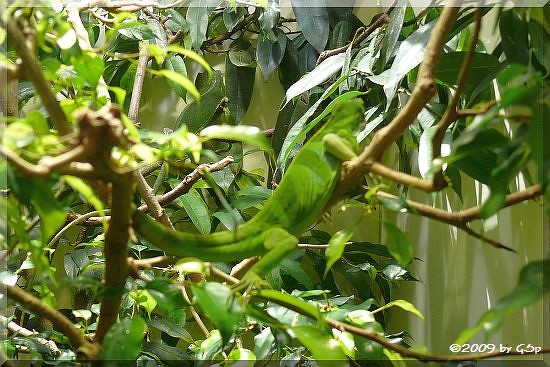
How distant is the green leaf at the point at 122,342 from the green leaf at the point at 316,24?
86 centimetres

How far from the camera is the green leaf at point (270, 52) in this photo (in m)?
1.29

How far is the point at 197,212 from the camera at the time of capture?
112 centimetres

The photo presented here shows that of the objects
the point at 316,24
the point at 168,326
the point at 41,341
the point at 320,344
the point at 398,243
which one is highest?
the point at 316,24

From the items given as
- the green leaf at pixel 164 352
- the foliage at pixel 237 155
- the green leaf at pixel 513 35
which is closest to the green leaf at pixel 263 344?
the foliage at pixel 237 155

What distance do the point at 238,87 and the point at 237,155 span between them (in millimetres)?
177

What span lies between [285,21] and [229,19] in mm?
131

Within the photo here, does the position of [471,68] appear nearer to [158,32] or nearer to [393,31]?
[393,31]

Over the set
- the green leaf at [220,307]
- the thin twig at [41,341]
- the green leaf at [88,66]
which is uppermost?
the green leaf at [88,66]

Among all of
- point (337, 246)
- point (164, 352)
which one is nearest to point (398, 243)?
point (337, 246)

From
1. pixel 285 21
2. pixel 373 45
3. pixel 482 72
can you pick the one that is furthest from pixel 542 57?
pixel 285 21

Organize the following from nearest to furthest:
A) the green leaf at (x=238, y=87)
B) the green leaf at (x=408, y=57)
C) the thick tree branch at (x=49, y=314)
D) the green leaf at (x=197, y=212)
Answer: the thick tree branch at (x=49, y=314), the green leaf at (x=408, y=57), the green leaf at (x=197, y=212), the green leaf at (x=238, y=87)

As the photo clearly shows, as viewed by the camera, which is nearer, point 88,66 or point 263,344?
point 88,66

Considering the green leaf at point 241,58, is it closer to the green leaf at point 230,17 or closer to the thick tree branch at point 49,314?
the green leaf at point 230,17

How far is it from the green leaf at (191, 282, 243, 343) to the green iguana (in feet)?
A: 0.38
